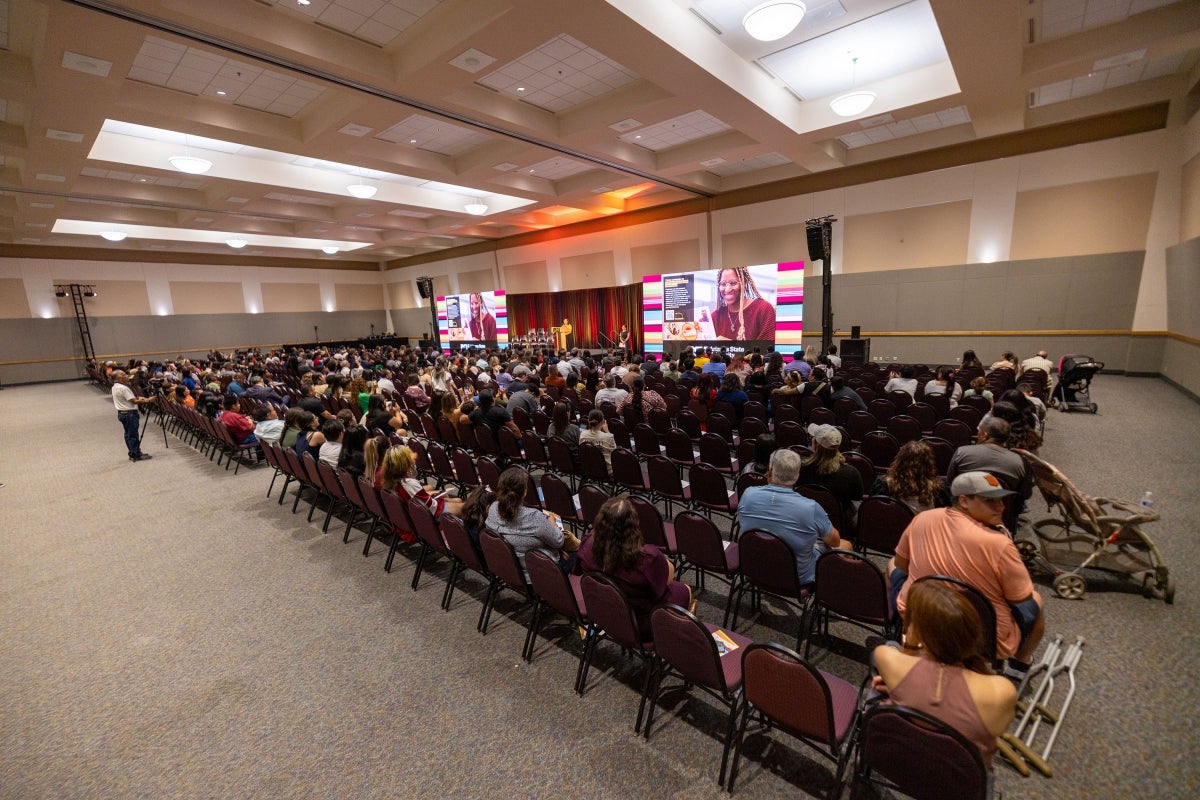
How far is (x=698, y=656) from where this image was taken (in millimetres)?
2328

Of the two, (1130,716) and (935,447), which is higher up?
(935,447)

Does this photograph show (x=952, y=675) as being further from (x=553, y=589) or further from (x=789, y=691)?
(x=553, y=589)

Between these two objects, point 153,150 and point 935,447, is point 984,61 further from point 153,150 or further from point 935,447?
point 153,150

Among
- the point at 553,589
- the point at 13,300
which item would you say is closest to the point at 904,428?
the point at 553,589

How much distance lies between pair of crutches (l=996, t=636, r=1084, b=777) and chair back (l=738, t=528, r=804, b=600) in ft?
3.61

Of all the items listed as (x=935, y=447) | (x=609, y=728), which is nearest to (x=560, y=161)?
(x=935, y=447)

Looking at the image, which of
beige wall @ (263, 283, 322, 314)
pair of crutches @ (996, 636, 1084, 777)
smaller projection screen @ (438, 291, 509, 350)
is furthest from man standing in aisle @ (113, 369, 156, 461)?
beige wall @ (263, 283, 322, 314)

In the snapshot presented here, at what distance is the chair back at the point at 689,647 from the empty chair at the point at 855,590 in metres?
0.82

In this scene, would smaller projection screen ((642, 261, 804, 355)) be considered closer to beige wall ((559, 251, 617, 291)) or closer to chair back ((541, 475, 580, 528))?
beige wall ((559, 251, 617, 291))

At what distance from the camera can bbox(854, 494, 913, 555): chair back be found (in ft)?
11.0

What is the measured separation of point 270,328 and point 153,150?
18.6 m

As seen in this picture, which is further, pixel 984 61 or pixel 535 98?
pixel 535 98

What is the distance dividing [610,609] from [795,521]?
127 cm

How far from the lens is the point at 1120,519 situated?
3.47m
